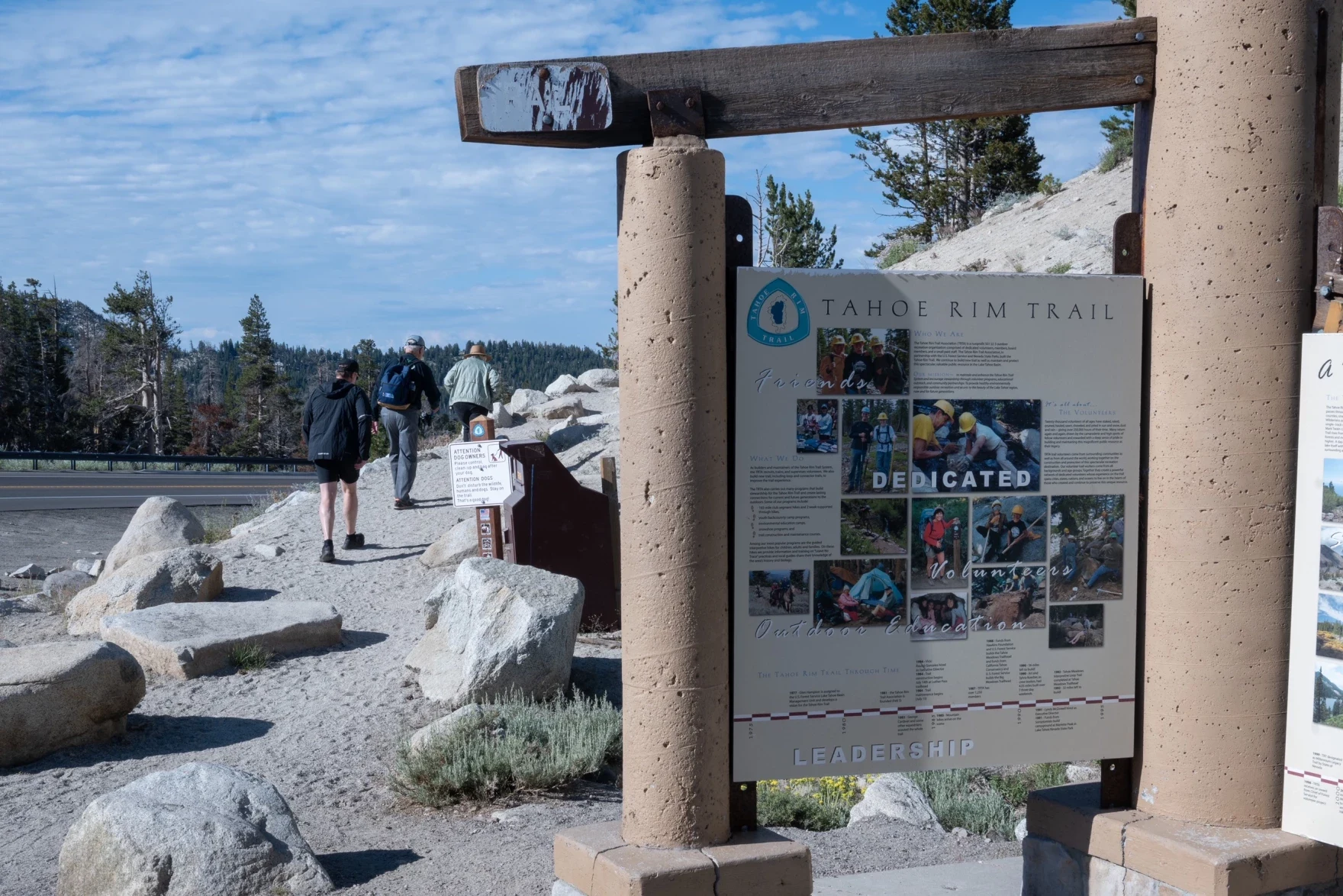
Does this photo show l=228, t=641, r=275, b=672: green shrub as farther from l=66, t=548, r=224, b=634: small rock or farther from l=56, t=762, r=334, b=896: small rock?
l=56, t=762, r=334, b=896: small rock

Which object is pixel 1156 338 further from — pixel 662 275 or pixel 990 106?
pixel 662 275

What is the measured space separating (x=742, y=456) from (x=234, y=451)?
184 ft

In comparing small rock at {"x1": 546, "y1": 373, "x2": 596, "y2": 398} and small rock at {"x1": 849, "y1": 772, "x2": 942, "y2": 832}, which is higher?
small rock at {"x1": 546, "y1": 373, "x2": 596, "y2": 398}

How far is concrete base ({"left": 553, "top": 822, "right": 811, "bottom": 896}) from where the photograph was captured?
328 cm

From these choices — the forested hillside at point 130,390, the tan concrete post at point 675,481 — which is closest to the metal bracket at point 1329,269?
the tan concrete post at point 675,481

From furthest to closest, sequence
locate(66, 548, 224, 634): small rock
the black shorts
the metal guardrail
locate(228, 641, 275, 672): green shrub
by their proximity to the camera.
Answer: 1. the metal guardrail
2. the black shorts
3. locate(66, 548, 224, 634): small rock
4. locate(228, 641, 275, 672): green shrub

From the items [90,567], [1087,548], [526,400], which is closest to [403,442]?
[90,567]

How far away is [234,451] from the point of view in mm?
55500

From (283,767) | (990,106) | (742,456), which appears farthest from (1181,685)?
(283,767)

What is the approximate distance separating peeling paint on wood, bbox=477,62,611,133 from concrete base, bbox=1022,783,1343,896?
268cm

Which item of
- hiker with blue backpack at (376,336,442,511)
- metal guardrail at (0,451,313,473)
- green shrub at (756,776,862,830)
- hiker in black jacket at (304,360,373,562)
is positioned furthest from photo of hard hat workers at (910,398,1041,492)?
metal guardrail at (0,451,313,473)

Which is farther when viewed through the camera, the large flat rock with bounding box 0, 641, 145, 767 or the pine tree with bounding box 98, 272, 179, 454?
the pine tree with bounding box 98, 272, 179, 454

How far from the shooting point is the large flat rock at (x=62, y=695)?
637cm

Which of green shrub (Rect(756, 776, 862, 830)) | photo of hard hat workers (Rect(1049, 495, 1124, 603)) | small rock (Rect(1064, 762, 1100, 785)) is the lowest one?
small rock (Rect(1064, 762, 1100, 785))
